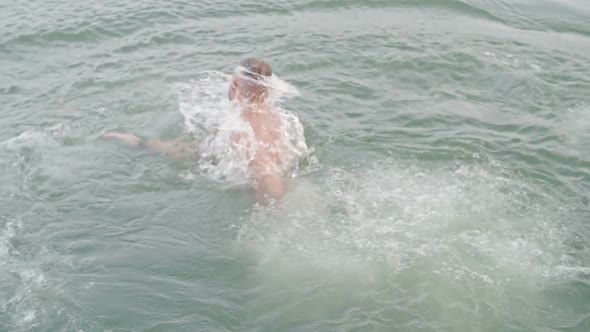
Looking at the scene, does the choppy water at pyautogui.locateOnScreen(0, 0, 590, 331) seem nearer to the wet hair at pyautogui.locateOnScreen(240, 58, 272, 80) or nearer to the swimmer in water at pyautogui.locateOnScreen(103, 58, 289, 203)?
the swimmer in water at pyautogui.locateOnScreen(103, 58, 289, 203)

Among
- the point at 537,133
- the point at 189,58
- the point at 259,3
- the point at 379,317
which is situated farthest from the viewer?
the point at 259,3

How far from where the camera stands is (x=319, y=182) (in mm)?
8781

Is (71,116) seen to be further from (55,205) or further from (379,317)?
(379,317)

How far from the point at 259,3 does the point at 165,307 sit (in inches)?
375

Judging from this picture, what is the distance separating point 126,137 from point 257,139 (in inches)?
87.8

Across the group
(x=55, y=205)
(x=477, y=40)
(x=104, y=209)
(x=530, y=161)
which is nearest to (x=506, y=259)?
(x=530, y=161)

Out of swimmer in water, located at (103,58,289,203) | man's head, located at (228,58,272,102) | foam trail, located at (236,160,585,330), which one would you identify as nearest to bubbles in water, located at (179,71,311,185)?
swimmer in water, located at (103,58,289,203)

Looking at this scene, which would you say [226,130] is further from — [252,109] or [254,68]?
[254,68]

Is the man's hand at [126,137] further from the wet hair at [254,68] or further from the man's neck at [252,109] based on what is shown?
the wet hair at [254,68]

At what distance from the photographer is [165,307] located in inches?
269

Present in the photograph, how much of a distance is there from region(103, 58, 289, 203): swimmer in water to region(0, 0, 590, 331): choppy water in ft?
0.91

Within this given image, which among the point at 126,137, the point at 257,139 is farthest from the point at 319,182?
the point at 126,137

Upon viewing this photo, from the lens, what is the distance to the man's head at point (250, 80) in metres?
9.12

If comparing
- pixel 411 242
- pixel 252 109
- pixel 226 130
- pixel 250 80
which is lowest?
pixel 411 242
